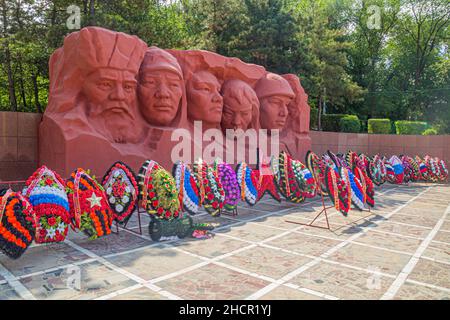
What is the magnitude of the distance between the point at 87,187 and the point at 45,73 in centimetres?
1263

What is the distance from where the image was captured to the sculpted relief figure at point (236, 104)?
11.0 meters

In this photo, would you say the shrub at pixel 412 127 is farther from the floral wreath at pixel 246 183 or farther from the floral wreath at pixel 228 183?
the floral wreath at pixel 228 183

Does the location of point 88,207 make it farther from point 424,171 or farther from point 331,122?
point 331,122

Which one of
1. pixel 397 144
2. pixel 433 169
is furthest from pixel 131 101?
pixel 397 144

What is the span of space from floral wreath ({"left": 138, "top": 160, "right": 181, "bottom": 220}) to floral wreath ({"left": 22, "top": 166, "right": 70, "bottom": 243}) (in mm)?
1192

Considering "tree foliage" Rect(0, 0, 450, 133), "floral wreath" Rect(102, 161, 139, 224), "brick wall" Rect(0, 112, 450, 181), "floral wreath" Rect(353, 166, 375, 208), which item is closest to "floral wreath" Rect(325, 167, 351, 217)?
"floral wreath" Rect(353, 166, 375, 208)

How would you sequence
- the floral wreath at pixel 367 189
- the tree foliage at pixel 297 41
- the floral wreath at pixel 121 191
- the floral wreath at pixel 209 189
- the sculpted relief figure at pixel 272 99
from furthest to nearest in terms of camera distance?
the tree foliage at pixel 297 41
the sculpted relief figure at pixel 272 99
the floral wreath at pixel 367 189
the floral wreath at pixel 209 189
the floral wreath at pixel 121 191

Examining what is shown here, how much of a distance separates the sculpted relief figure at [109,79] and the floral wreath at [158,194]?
305cm

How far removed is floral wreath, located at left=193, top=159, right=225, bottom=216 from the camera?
21.9 ft

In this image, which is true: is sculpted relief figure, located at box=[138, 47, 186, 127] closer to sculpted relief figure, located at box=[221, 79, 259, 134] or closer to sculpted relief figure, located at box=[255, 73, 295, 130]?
sculpted relief figure, located at box=[221, 79, 259, 134]

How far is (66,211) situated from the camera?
4852mm

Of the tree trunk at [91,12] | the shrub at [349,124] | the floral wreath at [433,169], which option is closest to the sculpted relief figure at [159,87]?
the tree trunk at [91,12]

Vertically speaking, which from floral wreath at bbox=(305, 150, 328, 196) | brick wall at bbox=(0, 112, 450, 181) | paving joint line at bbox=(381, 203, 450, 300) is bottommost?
paving joint line at bbox=(381, 203, 450, 300)
